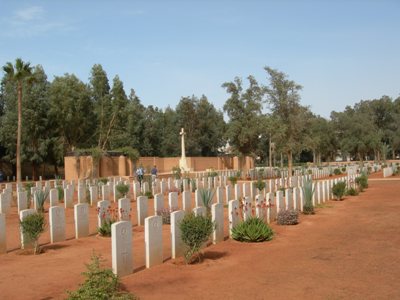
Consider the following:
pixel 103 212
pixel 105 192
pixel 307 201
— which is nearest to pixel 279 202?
pixel 307 201

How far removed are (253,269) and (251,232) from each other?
9.49 feet

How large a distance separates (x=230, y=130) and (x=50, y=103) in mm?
16976

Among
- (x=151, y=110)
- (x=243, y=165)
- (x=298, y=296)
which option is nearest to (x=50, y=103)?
(x=243, y=165)

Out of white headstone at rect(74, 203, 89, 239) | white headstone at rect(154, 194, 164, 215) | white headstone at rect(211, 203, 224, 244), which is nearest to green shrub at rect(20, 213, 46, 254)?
white headstone at rect(74, 203, 89, 239)

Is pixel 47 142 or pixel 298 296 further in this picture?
pixel 47 142

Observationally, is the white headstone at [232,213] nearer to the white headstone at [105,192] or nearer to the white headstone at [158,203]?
the white headstone at [158,203]

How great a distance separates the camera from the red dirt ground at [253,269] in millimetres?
6906

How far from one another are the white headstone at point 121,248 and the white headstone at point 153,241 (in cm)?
52

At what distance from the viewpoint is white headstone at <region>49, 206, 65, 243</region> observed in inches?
450

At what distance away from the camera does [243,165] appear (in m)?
58.2

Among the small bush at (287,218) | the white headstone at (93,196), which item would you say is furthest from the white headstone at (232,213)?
the white headstone at (93,196)

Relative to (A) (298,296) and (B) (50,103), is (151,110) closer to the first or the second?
(B) (50,103)

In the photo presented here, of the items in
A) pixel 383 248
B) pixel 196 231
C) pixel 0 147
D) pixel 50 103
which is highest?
pixel 50 103

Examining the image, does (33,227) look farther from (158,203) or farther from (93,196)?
(93,196)
